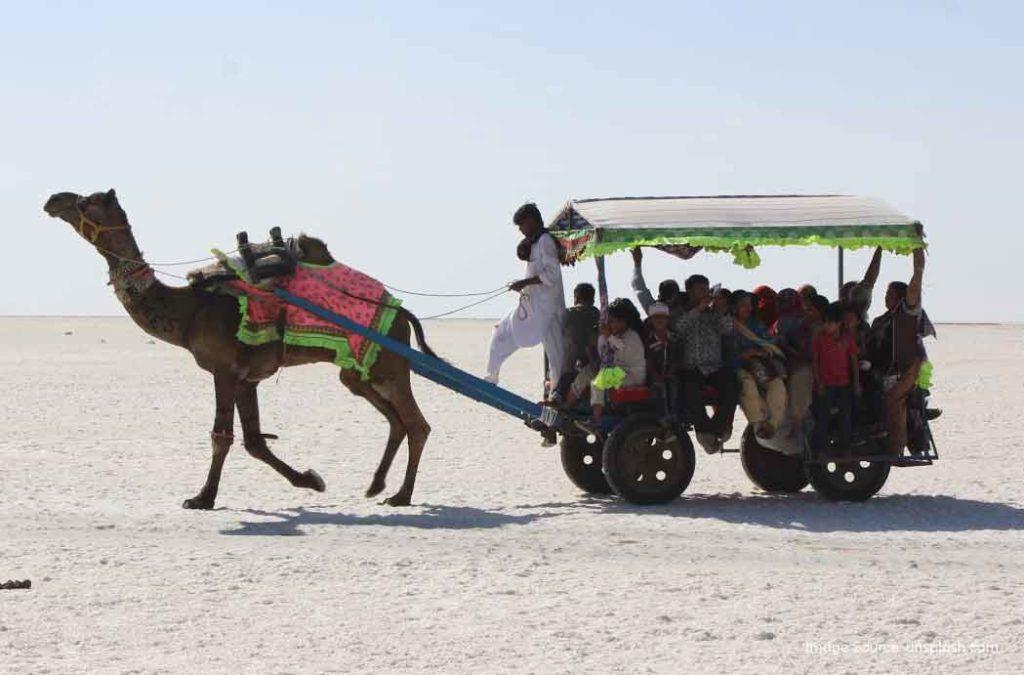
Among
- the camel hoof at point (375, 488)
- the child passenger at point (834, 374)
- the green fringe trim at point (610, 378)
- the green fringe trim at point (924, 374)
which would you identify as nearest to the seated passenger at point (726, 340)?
the child passenger at point (834, 374)

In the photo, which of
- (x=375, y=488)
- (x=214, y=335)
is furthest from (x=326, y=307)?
(x=375, y=488)

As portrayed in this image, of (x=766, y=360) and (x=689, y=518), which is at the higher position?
(x=766, y=360)

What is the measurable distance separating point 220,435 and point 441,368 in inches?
72.0

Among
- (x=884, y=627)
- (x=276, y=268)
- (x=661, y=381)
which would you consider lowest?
(x=884, y=627)

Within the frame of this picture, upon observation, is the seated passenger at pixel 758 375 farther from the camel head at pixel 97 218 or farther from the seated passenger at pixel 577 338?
the camel head at pixel 97 218

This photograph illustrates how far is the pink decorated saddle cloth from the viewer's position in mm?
13562

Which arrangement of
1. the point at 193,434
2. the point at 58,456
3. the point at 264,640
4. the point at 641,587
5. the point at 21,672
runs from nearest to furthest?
the point at 21,672 → the point at 264,640 → the point at 641,587 → the point at 58,456 → the point at 193,434

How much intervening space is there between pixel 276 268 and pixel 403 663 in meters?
5.77

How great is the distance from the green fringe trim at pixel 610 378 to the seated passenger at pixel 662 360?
0.40m

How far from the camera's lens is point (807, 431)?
13.8 meters

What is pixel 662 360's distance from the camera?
44.5 ft

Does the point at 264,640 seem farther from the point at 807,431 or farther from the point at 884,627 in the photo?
the point at 807,431

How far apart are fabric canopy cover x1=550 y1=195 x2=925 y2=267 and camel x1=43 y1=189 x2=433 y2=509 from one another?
1890 millimetres

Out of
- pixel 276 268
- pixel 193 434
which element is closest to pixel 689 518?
pixel 276 268
